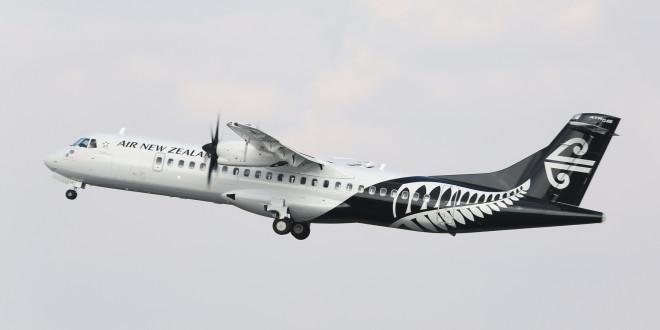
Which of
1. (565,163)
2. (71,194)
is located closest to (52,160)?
(71,194)

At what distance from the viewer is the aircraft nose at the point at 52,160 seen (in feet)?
137

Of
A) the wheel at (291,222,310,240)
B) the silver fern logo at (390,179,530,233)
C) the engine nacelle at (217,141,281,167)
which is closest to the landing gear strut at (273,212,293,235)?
the wheel at (291,222,310,240)

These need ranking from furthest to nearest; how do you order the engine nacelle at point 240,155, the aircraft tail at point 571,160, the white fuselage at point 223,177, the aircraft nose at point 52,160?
the aircraft nose at point 52,160 → the white fuselage at point 223,177 → the engine nacelle at point 240,155 → the aircraft tail at point 571,160

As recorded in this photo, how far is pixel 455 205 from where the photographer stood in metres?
38.0

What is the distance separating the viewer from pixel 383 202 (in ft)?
126

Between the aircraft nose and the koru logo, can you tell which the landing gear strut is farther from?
the koru logo

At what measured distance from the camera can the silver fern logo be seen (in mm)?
37875

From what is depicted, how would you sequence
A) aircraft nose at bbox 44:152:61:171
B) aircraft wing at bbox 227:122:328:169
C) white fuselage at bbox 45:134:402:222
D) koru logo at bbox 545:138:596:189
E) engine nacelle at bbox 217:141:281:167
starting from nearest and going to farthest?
aircraft wing at bbox 227:122:328:169 → koru logo at bbox 545:138:596:189 → engine nacelle at bbox 217:141:281:167 → white fuselage at bbox 45:134:402:222 → aircraft nose at bbox 44:152:61:171

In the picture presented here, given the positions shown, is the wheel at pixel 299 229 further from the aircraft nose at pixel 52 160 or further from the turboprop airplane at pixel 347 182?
the aircraft nose at pixel 52 160

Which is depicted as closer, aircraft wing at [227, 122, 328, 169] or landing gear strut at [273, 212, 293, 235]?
aircraft wing at [227, 122, 328, 169]

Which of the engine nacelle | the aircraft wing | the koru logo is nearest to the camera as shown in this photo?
the aircraft wing

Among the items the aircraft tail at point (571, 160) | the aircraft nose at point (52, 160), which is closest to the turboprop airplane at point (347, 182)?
the aircraft tail at point (571, 160)

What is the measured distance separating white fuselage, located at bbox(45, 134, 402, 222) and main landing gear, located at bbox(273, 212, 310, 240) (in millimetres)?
307

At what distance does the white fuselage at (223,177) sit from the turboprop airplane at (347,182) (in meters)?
0.03
